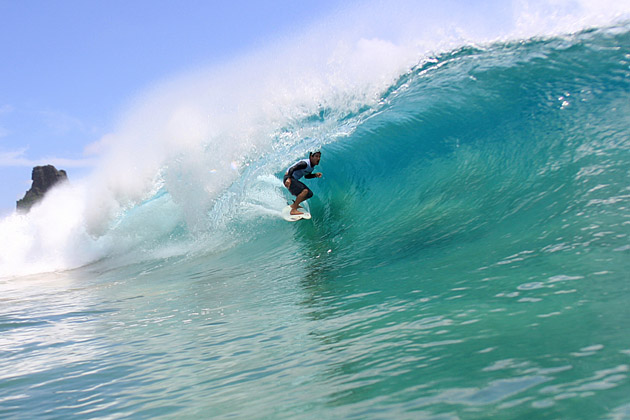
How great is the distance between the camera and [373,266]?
5316 millimetres

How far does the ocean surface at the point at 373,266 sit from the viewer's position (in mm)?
2217

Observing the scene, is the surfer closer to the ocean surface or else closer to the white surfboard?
the white surfboard

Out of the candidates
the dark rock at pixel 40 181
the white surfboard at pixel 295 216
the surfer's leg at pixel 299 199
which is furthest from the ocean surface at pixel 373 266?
the dark rock at pixel 40 181

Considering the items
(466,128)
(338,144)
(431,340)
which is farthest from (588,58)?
(431,340)

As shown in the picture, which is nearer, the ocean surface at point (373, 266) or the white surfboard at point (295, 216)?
the ocean surface at point (373, 266)

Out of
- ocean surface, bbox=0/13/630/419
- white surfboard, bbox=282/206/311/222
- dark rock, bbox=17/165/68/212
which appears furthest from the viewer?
dark rock, bbox=17/165/68/212

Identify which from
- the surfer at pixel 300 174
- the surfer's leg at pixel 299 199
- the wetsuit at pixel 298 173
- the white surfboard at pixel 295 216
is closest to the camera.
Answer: the surfer at pixel 300 174

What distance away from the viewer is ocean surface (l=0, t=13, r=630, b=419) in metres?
2.22

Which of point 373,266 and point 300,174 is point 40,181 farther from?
point 373,266

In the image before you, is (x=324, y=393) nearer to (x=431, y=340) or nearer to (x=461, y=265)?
(x=431, y=340)

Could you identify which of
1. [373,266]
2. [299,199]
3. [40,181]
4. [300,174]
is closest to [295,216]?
[299,199]

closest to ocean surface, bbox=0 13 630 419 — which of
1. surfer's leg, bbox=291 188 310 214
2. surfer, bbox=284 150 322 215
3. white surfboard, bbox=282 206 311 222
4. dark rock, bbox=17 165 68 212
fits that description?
white surfboard, bbox=282 206 311 222

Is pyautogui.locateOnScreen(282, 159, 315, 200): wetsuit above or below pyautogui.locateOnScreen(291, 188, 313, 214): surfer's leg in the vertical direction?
above

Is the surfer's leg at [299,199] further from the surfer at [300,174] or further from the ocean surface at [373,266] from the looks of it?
the ocean surface at [373,266]
